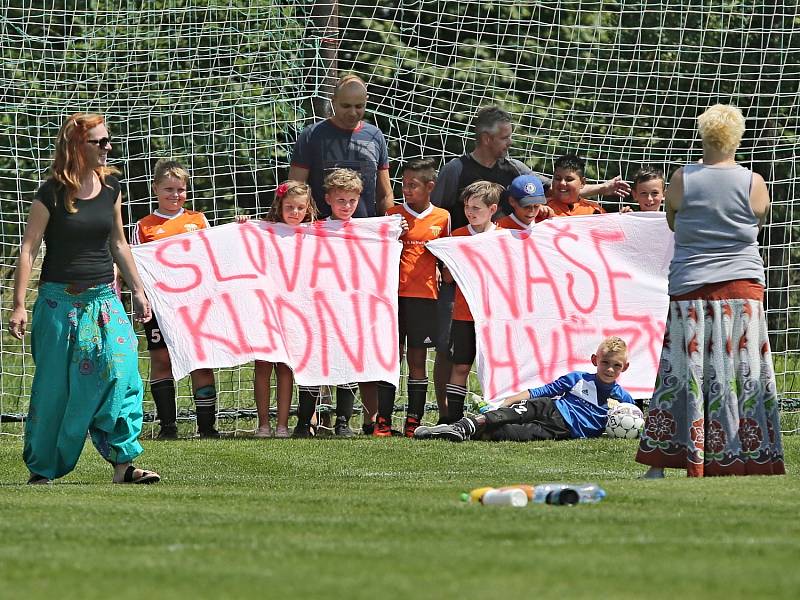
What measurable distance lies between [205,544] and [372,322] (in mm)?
6379

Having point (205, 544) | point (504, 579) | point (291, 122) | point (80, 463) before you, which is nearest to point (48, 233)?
point (80, 463)

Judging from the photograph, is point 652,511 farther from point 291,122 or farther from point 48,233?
point 291,122

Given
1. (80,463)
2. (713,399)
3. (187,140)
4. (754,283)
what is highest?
(187,140)

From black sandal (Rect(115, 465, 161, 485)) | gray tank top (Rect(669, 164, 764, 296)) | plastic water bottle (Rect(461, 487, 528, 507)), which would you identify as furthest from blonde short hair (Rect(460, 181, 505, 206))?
plastic water bottle (Rect(461, 487, 528, 507))

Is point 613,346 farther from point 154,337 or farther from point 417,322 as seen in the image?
point 154,337

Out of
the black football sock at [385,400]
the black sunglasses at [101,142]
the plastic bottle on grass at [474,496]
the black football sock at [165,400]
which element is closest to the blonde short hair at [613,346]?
the black football sock at [385,400]

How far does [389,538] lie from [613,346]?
5959 mm

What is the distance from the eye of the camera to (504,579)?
4871 mm

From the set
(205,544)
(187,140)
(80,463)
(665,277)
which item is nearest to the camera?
(205,544)

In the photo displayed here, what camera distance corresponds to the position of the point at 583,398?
11.5m

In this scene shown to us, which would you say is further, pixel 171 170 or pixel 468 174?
pixel 468 174

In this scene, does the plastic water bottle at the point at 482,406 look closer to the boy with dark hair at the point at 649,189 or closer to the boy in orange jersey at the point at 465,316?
the boy in orange jersey at the point at 465,316

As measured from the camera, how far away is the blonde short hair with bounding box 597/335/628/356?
37.8 feet

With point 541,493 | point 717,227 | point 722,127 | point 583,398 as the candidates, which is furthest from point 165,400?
point 541,493
